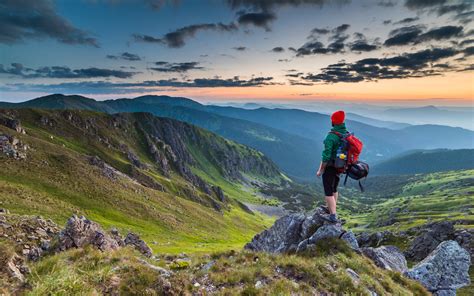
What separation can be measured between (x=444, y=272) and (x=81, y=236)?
81.9ft

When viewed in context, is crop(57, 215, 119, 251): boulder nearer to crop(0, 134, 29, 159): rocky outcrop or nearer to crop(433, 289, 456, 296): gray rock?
crop(433, 289, 456, 296): gray rock

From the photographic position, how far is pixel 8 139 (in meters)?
66.0

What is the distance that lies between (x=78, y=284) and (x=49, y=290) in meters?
0.70

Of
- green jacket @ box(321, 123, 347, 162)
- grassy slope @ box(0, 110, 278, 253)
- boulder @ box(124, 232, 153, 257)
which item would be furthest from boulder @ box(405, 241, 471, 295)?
grassy slope @ box(0, 110, 278, 253)

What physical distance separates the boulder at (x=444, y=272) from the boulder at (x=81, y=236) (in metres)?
20.6

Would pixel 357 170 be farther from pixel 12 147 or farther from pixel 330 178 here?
pixel 12 147

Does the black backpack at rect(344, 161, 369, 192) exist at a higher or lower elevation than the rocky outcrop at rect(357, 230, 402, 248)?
higher

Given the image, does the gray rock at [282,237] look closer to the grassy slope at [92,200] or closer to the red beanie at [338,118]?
the red beanie at [338,118]

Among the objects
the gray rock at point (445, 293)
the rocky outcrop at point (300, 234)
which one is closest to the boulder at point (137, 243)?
the rocky outcrop at point (300, 234)

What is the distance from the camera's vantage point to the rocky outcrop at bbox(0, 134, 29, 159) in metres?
63.4

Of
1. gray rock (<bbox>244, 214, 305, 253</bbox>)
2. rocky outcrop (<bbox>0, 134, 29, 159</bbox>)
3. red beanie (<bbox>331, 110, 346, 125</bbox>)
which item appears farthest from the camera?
rocky outcrop (<bbox>0, 134, 29, 159</bbox>)

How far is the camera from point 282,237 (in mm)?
24875

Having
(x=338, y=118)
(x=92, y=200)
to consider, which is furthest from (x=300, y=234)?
(x=92, y=200)

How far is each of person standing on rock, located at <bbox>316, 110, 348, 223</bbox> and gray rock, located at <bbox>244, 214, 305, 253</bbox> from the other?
5396 millimetres
